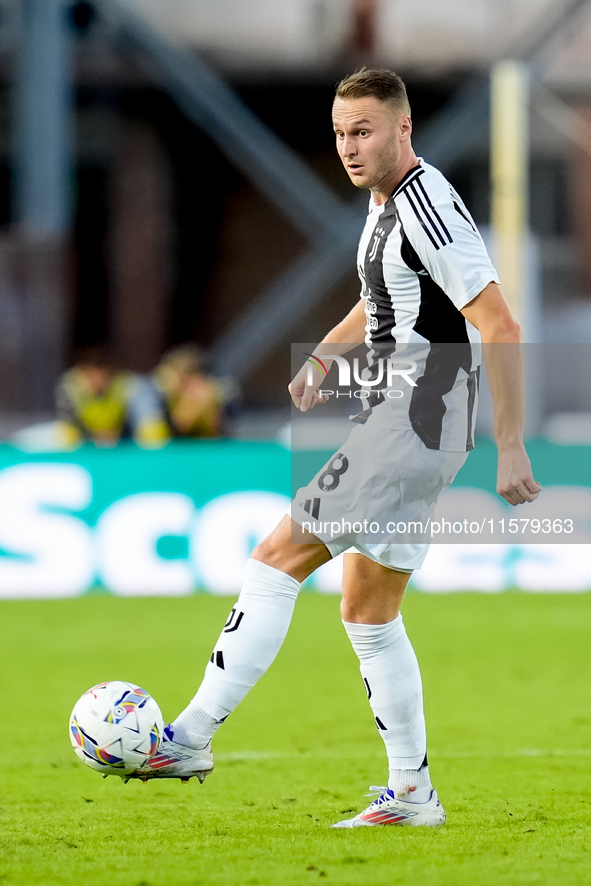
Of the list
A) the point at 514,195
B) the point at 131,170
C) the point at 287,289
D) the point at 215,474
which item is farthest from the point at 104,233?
the point at 215,474

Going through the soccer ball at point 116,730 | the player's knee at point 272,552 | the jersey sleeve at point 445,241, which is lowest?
the soccer ball at point 116,730

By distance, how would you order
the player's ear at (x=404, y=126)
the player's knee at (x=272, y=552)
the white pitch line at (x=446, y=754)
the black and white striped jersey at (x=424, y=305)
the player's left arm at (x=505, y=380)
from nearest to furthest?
the player's left arm at (x=505, y=380) < the black and white striped jersey at (x=424, y=305) < the player's ear at (x=404, y=126) < the player's knee at (x=272, y=552) < the white pitch line at (x=446, y=754)

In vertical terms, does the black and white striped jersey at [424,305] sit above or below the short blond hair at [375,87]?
below

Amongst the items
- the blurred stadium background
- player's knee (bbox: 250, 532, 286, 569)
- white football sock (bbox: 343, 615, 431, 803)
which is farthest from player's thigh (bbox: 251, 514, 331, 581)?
the blurred stadium background

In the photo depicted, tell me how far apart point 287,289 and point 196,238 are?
5.14m

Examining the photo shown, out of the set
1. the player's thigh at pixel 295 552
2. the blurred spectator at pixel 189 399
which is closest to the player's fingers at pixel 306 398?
the player's thigh at pixel 295 552

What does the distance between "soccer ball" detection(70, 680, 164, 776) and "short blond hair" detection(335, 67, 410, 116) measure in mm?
1669

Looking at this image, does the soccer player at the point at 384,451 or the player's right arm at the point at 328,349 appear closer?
the soccer player at the point at 384,451

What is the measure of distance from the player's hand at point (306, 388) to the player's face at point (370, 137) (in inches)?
24.3

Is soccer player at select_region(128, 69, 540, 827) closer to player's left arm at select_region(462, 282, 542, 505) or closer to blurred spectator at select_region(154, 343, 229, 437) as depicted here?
player's left arm at select_region(462, 282, 542, 505)

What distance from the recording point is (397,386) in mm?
3385

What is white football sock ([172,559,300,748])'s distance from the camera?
339 centimetres

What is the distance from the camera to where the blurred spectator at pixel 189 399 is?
9.62 m

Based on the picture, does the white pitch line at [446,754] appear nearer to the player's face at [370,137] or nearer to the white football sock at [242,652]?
the white football sock at [242,652]
